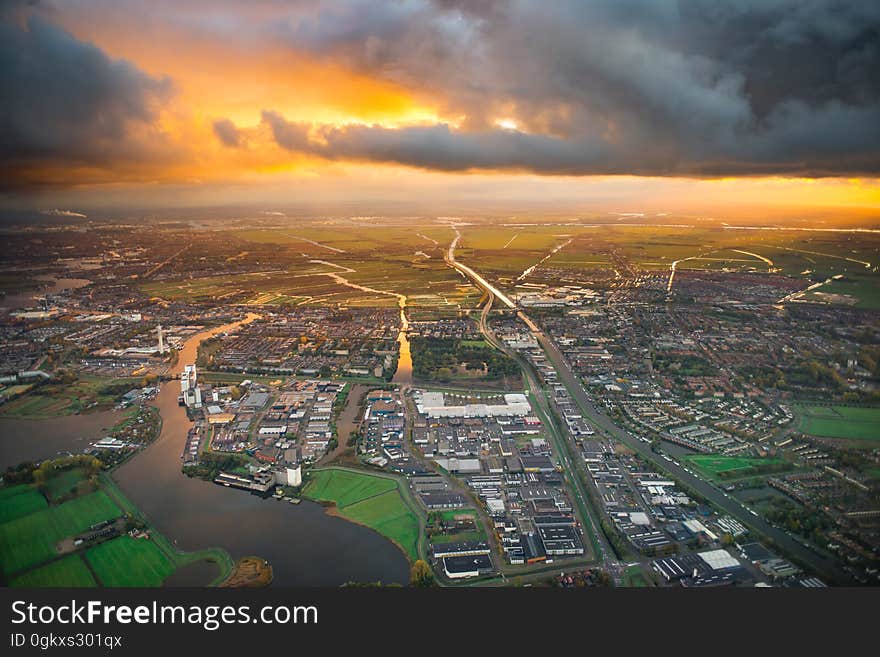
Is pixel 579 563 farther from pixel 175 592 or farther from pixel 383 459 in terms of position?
pixel 175 592

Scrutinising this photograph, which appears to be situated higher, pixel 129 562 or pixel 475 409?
pixel 475 409

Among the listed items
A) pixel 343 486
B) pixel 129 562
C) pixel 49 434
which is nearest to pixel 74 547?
pixel 129 562

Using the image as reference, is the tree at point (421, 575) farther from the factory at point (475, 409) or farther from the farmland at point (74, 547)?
the factory at point (475, 409)

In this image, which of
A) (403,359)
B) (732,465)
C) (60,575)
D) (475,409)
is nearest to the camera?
(60,575)

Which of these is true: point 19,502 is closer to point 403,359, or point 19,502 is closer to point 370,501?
point 370,501

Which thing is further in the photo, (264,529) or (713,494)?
(713,494)

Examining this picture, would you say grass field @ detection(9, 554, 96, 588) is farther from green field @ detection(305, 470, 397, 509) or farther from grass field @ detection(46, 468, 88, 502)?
green field @ detection(305, 470, 397, 509)

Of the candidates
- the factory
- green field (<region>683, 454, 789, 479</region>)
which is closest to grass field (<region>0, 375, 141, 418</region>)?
the factory
